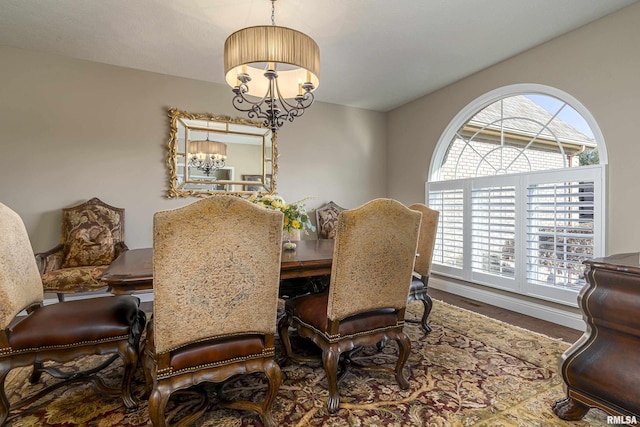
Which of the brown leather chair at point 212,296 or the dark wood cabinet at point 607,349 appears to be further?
the dark wood cabinet at point 607,349

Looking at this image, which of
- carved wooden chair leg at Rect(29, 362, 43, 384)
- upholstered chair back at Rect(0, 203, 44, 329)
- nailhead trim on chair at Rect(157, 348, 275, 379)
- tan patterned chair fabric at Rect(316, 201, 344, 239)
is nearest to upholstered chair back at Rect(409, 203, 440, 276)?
nailhead trim on chair at Rect(157, 348, 275, 379)

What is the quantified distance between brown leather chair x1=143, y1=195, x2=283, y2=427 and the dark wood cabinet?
143cm

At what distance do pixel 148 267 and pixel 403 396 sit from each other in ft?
5.11

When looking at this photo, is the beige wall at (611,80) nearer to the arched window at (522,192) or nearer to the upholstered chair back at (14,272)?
the arched window at (522,192)

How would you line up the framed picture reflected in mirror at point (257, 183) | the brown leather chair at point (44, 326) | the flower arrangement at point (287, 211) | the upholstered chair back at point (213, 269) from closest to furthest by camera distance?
the upholstered chair back at point (213, 269) → the brown leather chair at point (44, 326) → the flower arrangement at point (287, 211) → the framed picture reflected in mirror at point (257, 183)

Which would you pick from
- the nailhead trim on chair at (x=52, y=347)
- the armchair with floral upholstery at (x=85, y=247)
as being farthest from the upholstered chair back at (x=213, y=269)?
the armchair with floral upholstery at (x=85, y=247)

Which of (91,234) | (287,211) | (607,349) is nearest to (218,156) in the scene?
(91,234)

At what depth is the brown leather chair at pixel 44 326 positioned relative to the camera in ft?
4.69

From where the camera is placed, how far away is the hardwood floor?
2668 millimetres

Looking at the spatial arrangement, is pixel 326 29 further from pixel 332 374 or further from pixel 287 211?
pixel 332 374

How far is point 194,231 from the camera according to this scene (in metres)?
1.22

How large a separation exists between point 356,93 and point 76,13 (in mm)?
3071

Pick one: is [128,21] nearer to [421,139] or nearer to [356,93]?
[356,93]

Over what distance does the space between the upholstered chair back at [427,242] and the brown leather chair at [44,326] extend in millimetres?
2093
